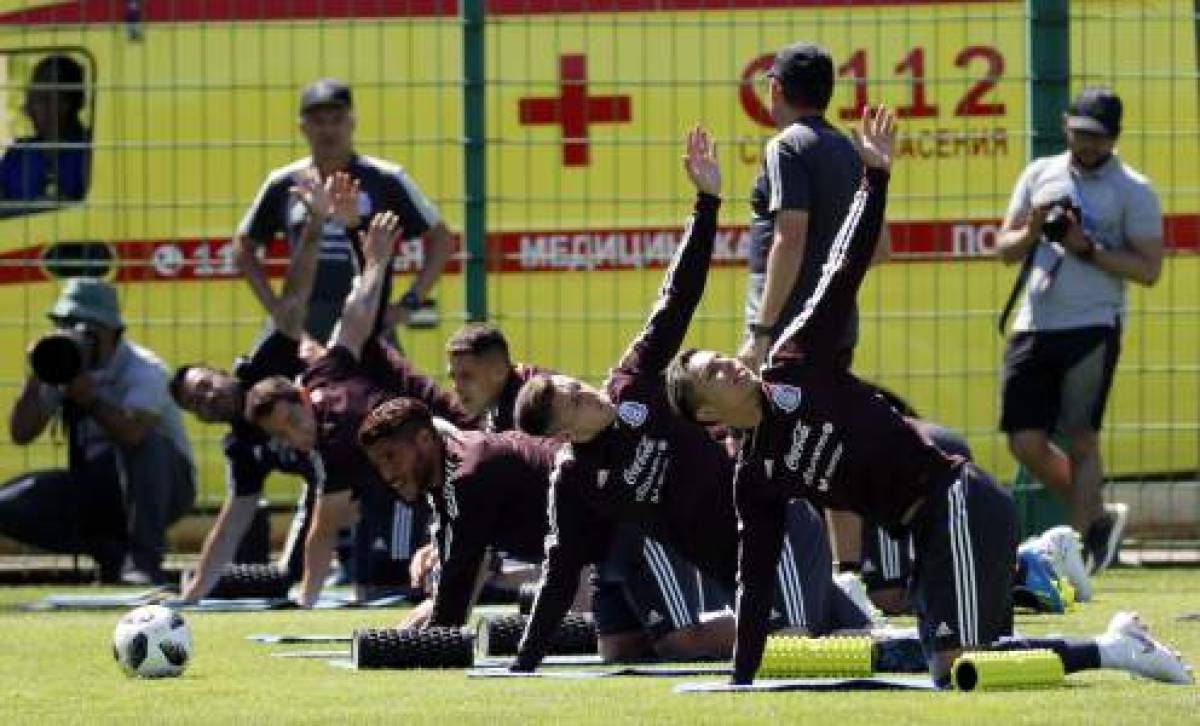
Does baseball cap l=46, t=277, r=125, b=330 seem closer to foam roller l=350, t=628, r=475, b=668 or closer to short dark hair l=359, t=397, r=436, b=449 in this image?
short dark hair l=359, t=397, r=436, b=449

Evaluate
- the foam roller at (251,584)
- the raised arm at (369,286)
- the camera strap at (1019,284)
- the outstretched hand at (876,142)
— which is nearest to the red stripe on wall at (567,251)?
the camera strap at (1019,284)

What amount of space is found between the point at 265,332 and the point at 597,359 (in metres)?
1.61

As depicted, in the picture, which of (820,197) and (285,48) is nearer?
(820,197)

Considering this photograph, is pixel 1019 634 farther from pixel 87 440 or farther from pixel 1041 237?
pixel 87 440

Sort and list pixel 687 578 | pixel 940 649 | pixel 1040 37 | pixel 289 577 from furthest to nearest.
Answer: pixel 1040 37 < pixel 289 577 < pixel 687 578 < pixel 940 649

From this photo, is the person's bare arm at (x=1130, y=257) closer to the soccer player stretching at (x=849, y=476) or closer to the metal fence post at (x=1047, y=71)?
the metal fence post at (x=1047, y=71)

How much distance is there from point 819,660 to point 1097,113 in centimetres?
497

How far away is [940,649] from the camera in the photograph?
32.2 feet

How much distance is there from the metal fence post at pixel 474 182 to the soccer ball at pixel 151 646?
5271 mm

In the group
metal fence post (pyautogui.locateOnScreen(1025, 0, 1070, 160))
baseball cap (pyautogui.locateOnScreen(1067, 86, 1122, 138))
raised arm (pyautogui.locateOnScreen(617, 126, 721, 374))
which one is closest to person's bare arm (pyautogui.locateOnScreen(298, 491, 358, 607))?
raised arm (pyautogui.locateOnScreen(617, 126, 721, 374))

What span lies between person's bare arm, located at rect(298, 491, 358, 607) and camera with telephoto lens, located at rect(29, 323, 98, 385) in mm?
2041

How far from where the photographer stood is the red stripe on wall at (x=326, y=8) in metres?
15.7

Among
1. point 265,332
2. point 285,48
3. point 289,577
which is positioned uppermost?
point 285,48

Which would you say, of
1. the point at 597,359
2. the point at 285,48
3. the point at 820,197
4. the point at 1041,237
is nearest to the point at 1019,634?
the point at 820,197
